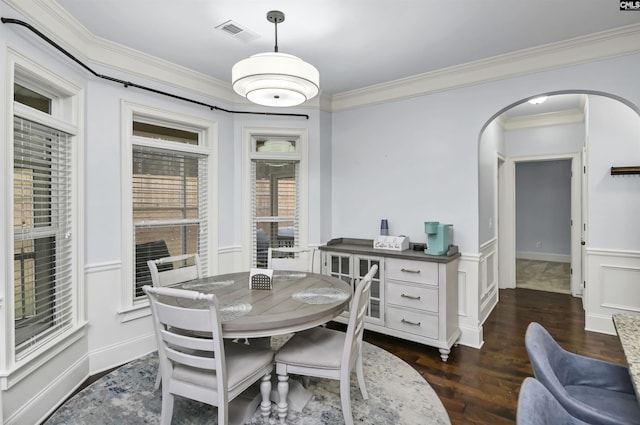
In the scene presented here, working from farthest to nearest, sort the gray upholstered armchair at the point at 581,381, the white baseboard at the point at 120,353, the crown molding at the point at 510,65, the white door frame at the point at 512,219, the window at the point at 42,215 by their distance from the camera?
the white door frame at the point at 512,219 → the white baseboard at the point at 120,353 → the crown molding at the point at 510,65 → the window at the point at 42,215 → the gray upholstered armchair at the point at 581,381

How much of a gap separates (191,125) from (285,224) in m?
1.49

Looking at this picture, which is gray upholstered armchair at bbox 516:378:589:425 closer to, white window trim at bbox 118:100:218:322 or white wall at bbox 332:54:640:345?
white wall at bbox 332:54:640:345

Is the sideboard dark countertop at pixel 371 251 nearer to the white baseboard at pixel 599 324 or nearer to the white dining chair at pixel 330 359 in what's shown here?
the white dining chair at pixel 330 359

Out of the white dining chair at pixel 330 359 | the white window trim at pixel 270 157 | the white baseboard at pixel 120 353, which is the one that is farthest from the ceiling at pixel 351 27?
the white baseboard at pixel 120 353

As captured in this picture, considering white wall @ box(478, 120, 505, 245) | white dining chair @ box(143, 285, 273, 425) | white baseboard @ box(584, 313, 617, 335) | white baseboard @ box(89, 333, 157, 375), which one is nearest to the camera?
white dining chair @ box(143, 285, 273, 425)

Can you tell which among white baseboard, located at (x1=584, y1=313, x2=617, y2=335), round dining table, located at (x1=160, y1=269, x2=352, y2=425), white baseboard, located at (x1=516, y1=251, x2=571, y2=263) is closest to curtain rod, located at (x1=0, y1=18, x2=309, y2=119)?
round dining table, located at (x1=160, y1=269, x2=352, y2=425)

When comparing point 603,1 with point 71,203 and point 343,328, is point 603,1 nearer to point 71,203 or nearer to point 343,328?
point 343,328

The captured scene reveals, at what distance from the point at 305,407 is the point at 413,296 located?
1.37 m

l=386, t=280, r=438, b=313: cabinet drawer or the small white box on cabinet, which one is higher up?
the small white box on cabinet

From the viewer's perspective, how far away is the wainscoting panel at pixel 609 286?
11.2ft

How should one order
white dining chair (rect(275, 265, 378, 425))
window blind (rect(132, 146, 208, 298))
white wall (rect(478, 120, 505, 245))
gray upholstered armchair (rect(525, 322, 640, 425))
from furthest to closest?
white wall (rect(478, 120, 505, 245)) → window blind (rect(132, 146, 208, 298)) → white dining chair (rect(275, 265, 378, 425)) → gray upholstered armchair (rect(525, 322, 640, 425))

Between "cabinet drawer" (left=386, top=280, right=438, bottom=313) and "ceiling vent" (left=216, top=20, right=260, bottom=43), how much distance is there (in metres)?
2.43

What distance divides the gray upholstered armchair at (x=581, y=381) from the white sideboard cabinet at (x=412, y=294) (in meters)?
1.35

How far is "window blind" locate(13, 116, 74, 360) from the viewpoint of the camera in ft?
7.00
